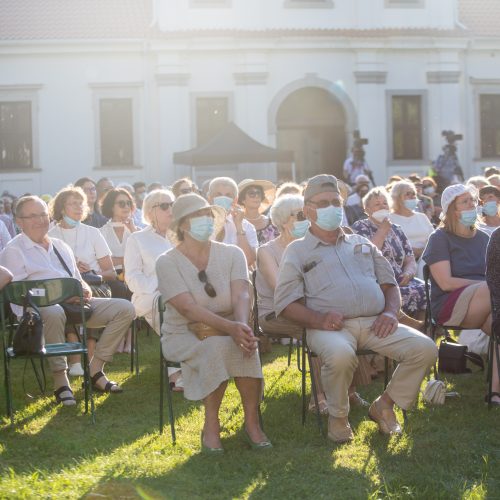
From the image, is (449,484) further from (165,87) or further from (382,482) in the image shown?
(165,87)

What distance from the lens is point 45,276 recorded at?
326 inches

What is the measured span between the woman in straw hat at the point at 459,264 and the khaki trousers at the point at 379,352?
109 centimetres

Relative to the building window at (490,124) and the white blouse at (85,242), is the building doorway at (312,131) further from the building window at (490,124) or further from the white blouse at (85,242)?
the white blouse at (85,242)

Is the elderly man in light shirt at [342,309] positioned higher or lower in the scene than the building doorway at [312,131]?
lower

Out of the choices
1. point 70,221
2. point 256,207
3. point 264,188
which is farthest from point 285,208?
point 264,188

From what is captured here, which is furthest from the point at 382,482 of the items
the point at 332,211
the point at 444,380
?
the point at 444,380

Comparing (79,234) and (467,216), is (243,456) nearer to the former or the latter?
(467,216)

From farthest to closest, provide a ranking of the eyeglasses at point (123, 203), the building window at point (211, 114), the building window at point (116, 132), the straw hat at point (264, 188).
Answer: the building window at point (116, 132) → the building window at point (211, 114) → the eyeglasses at point (123, 203) → the straw hat at point (264, 188)

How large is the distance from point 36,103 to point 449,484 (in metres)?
22.3

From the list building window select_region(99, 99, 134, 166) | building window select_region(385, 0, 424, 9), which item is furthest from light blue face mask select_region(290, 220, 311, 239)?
building window select_region(385, 0, 424, 9)

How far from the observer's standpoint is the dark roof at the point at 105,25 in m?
26.2

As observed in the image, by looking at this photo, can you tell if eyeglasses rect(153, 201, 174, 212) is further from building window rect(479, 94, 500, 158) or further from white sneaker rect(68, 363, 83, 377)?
building window rect(479, 94, 500, 158)

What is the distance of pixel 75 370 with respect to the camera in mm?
9203

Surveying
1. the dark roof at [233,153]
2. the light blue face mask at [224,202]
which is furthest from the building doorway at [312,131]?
the light blue face mask at [224,202]
